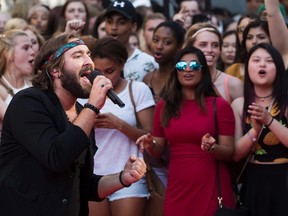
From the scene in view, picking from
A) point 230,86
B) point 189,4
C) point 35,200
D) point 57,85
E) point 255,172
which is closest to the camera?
point 35,200

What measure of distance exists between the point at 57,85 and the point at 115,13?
130 inches

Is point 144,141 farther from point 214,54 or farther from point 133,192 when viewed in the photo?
point 214,54

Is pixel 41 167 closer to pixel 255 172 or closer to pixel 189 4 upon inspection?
pixel 255 172

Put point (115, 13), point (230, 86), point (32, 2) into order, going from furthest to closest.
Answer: point (32, 2) → point (115, 13) → point (230, 86)

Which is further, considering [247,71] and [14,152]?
[247,71]

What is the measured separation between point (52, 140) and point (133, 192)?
2.14 metres

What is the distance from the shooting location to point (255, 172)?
19.9 ft

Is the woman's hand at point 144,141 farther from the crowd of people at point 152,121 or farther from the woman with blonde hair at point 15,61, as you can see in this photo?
the woman with blonde hair at point 15,61

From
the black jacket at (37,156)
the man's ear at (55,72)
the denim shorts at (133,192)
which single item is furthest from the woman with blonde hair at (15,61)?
the black jacket at (37,156)

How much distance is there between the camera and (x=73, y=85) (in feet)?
15.0

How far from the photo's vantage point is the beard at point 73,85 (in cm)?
458

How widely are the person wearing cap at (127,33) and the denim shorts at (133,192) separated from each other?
1.42m

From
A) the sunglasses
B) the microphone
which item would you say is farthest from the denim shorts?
the microphone

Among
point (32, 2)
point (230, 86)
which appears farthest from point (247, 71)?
point (32, 2)
